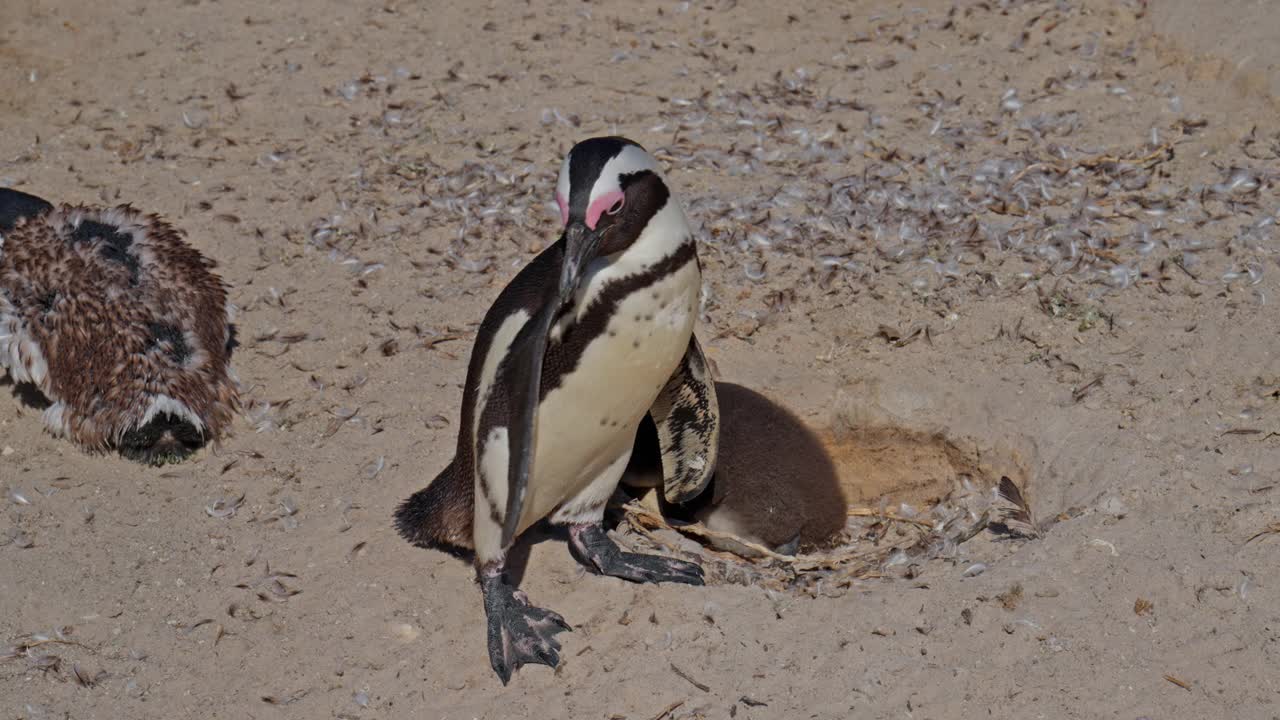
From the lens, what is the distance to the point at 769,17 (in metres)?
6.71

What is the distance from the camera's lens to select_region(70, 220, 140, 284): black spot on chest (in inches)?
181

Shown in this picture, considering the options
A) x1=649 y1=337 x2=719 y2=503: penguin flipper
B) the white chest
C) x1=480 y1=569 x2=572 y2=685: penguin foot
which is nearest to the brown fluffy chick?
x1=480 y1=569 x2=572 y2=685: penguin foot

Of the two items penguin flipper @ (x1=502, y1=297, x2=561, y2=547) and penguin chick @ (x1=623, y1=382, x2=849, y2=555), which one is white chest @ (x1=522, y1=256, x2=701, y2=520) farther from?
penguin chick @ (x1=623, y1=382, x2=849, y2=555)

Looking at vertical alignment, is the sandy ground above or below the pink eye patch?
below

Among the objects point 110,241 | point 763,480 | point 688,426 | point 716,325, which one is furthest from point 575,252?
point 110,241

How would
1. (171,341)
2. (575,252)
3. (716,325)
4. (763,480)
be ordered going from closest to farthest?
(575,252) → (763,480) → (171,341) → (716,325)

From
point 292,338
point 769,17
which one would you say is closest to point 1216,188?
point 769,17

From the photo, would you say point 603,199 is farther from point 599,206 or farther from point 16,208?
point 16,208

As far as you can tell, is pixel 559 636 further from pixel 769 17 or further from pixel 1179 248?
pixel 769 17

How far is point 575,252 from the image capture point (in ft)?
10.0

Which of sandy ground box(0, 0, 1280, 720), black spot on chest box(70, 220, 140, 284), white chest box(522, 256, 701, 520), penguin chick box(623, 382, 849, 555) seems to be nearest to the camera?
white chest box(522, 256, 701, 520)

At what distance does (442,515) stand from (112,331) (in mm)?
1462

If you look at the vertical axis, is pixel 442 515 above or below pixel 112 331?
below

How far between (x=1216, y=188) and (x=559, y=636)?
338cm
